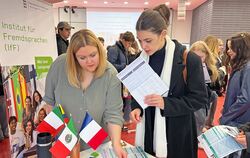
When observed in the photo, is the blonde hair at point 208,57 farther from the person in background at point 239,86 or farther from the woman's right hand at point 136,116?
the woman's right hand at point 136,116

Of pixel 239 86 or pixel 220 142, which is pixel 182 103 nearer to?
pixel 220 142

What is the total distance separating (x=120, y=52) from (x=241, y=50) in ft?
5.86

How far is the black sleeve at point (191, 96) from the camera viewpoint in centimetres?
112

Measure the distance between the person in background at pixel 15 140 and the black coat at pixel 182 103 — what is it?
869 millimetres

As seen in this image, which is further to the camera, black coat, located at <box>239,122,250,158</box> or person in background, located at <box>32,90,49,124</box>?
person in background, located at <box>32,90,49,124</box>

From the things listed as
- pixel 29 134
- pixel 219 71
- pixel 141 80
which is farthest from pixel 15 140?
pixel 219 71

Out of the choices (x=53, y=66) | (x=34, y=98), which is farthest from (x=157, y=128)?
(x=34, y=98)

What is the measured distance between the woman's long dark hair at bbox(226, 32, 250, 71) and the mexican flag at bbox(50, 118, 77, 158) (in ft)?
4.67

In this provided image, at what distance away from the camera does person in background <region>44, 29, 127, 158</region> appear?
114 centimetres

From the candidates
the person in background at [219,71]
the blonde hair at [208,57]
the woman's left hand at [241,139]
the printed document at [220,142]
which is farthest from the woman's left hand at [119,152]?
the person in background at [219,71]

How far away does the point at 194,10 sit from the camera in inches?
397

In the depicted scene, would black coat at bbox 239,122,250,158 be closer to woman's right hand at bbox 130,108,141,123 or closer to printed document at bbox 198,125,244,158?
printed document at bbox 198,125,244,158

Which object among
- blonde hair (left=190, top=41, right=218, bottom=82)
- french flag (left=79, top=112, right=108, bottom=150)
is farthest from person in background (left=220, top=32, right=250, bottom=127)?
french flag (left=79, top=112, right=108, bottom=150)

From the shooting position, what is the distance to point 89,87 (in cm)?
118
